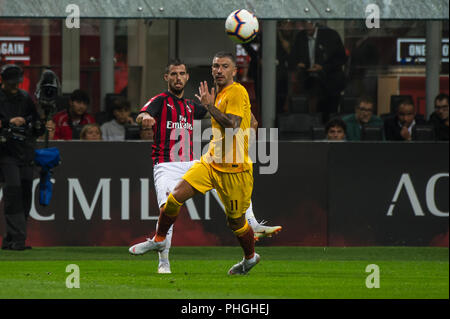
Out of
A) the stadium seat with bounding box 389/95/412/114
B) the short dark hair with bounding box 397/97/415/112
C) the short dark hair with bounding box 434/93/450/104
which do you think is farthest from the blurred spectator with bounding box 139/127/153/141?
the short dark hair with bounding box 434/93/450/104

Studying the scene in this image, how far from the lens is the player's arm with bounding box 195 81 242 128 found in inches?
380

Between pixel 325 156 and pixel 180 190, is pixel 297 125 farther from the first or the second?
pixel 180 190

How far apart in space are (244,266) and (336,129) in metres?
4.76

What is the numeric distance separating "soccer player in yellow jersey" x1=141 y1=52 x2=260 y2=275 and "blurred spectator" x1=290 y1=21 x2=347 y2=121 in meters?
6.30

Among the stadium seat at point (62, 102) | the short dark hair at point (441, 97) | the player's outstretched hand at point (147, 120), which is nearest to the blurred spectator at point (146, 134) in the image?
the stadium seat at point (62, 102)

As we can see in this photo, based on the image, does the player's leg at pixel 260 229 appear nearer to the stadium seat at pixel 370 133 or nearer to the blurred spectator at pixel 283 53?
the stadium seat at pixel 370 133

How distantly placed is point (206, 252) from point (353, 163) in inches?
94.2

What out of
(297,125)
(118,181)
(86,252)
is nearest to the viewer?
(86,252)

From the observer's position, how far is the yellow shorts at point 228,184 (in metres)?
9.98

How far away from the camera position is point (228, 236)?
14531 mm

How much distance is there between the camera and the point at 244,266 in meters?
10.3

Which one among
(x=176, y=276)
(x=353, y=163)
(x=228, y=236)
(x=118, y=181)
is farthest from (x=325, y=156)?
(x=176, y=276)

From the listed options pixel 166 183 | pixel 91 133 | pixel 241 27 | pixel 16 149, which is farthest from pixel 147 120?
pixel 91 133

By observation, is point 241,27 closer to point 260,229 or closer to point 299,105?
point 260,229
